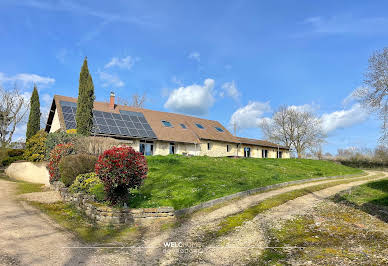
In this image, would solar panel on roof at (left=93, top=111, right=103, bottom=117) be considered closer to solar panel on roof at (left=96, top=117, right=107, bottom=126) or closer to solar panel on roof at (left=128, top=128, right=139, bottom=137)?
solar panel on roof at (left=96, top=117, right=107, bottom=126)

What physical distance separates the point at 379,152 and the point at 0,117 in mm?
55379

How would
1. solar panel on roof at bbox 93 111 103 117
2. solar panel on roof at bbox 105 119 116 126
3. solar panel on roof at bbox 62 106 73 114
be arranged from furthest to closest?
solar panel on roof at bbox 93 111 103 117
solar panel on roof at bbox 105 119 116 126
solar panel on roof at bbox 62 106 73 114

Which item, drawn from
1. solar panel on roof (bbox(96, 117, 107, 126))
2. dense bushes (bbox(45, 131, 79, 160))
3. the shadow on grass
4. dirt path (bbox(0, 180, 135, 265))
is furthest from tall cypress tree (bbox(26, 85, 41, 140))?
the shadow on grass

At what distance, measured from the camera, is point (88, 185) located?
40.9 feet

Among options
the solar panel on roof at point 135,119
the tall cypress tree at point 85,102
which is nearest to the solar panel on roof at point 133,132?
the solar panel on roof at point 135,119

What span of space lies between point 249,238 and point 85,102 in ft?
67.1

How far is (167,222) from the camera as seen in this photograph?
8719 millimetres

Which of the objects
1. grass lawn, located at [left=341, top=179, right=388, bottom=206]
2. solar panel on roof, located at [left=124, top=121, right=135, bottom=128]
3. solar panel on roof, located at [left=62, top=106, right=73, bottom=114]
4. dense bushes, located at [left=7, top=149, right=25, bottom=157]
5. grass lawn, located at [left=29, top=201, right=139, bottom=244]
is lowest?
grass lawn, located at [left=29, top=201, right=139, bottom=244]

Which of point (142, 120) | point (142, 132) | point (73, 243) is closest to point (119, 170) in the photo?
point (73, 243)

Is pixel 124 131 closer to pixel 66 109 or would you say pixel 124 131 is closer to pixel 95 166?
pixel 66 109

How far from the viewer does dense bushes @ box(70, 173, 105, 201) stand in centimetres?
1176

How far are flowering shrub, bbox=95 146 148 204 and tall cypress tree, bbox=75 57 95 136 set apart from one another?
Result: 14.8m

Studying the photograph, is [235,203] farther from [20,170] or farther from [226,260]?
[20,170]

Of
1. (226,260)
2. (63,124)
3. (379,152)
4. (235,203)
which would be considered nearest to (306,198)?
(235,203)
